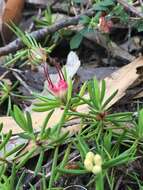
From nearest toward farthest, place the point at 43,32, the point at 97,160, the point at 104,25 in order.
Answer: the point at 97,160 → the point at 104,25 → the point at 43,32

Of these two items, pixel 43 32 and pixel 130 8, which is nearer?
pixel 130 8

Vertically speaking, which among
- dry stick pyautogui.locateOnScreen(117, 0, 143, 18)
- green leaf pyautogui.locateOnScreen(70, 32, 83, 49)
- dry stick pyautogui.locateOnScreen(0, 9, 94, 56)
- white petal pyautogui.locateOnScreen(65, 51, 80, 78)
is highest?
dry stick pyautogui.locateOnScreen(117, 0, 143, 18)

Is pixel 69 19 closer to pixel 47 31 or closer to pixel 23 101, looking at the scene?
pixel 47 31

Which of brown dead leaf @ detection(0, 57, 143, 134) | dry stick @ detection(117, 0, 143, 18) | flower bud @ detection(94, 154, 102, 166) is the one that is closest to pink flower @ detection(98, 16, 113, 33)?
dry stick @ detection(117, 0, 143, 18)

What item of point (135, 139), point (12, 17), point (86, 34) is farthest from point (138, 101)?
point (12, 17)

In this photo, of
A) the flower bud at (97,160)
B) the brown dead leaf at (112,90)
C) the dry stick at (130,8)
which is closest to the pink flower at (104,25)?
the dry stick at (130,8)

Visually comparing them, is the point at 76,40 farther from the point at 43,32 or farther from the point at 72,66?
the point at 72,66

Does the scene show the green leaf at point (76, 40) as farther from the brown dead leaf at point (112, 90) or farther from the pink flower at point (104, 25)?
the brown dead leaf at point (112, 90)

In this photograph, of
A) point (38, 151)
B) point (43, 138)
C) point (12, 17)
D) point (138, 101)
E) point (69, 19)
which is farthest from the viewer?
point (12, 17)

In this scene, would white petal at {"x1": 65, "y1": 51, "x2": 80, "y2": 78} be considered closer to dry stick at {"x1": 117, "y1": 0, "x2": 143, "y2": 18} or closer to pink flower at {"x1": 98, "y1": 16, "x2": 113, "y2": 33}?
pink flower at {"x1": 98, "y1": 16, "x2": 113, "y2": 33}

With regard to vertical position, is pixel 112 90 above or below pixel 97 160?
below

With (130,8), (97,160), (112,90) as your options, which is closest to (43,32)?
(130,8)
